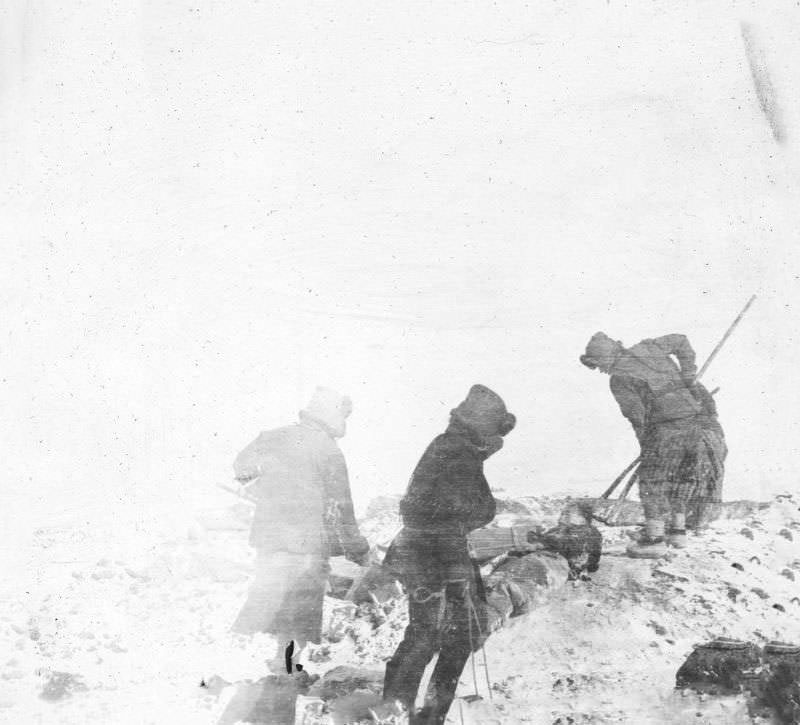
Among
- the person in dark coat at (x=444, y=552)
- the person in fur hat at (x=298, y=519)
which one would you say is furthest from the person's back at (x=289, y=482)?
the person in dark coat at (x=444, y=552)

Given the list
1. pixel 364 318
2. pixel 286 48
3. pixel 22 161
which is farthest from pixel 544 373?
pixel 22 161

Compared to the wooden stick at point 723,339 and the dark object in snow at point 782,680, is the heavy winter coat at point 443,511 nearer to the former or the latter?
the wooden stick at point 723,339

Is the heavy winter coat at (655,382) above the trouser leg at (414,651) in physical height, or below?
above

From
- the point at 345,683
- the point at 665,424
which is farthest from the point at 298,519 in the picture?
the point at 665,424

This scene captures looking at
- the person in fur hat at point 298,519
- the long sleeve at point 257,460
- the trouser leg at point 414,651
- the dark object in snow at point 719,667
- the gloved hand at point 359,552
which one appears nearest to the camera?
the dark object in snow at point 719,667

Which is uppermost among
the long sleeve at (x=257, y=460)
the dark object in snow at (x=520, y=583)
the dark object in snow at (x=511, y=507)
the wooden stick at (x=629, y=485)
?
the long sleeve at (x=257, y=460)

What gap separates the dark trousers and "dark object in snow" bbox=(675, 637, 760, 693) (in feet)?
3.67

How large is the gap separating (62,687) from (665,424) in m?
3.68

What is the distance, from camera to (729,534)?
5.30m

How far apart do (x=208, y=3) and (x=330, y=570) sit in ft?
11.6

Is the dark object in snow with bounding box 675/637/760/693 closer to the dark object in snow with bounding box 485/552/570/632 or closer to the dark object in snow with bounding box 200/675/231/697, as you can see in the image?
the dark object in snow with bounding box 485/552/570/632

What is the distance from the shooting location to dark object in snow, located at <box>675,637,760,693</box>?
496 centimetres

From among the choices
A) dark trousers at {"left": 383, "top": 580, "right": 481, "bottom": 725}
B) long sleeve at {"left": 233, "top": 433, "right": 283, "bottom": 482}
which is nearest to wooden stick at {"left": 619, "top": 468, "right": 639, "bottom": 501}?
dark trousers at {"left": 383, "top": 580, "right": 481, "bottom": 725}

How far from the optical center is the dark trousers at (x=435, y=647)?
5043 millimetres
